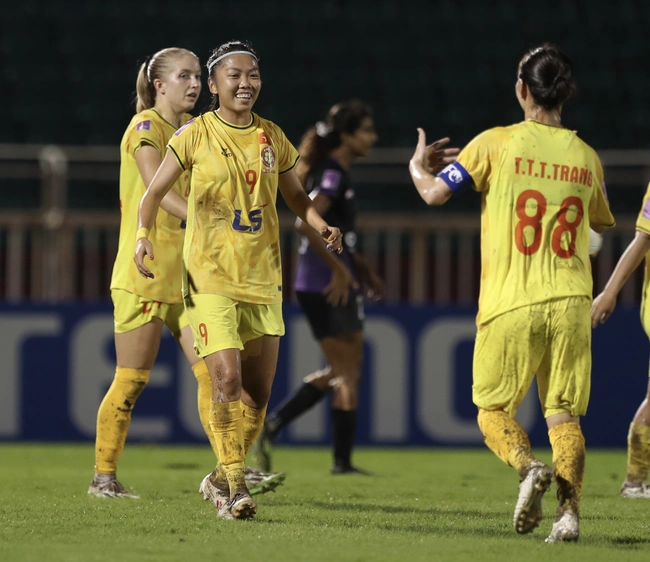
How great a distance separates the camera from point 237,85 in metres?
4.97

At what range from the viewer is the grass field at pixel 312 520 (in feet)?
13.6

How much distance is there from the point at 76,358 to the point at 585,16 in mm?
7476

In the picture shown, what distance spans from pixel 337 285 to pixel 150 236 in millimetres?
1870

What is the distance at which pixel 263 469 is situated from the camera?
286 inches

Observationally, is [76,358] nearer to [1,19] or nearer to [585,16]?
[1,19]

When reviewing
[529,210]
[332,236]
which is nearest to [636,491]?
[529,210]

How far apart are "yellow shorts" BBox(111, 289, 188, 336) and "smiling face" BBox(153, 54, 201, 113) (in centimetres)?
92

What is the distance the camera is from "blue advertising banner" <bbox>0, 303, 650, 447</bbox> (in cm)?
952

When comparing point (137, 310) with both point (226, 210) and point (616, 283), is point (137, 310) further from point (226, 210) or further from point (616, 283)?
point (616, 283)

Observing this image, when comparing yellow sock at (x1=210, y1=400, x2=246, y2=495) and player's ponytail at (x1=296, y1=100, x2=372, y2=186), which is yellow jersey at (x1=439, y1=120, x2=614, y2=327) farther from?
player's ponytail at (x1=296, y1=100, x2=372, y2=186)

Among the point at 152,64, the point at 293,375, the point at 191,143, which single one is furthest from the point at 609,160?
the point at 191,143

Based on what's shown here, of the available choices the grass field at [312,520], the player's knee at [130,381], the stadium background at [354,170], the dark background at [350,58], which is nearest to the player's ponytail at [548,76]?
the grass field at [312,520]

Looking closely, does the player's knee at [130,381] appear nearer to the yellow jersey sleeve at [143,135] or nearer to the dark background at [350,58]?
the yellow jersey sleeve at [143,135]

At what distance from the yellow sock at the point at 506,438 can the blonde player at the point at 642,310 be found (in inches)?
29.0
